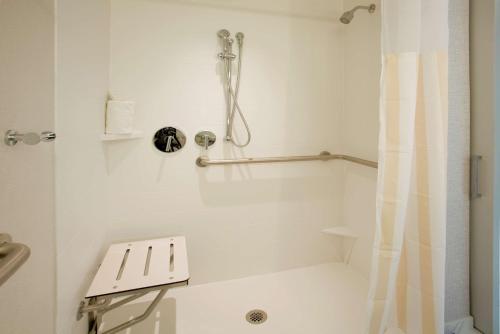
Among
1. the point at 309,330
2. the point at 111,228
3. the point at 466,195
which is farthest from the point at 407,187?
the point at 111,228

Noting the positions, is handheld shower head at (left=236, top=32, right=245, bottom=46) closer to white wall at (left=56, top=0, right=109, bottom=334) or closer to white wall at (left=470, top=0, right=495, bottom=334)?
white wall at (left=56, top=0, right=109, bottom=334)

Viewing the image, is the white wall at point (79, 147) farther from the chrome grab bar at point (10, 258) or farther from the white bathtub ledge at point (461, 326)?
the white bathtub ledge at point (461, 326)

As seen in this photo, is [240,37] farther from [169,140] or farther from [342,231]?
[342,231]

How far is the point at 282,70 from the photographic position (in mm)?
1681

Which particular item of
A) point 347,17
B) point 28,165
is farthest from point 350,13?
point 28,165

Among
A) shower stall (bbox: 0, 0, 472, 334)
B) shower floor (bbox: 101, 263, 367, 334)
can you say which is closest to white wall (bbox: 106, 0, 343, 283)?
shower stall (bbox: 0, 0, 472, 334)

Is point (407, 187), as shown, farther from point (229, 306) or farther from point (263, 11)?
point (263, 11)

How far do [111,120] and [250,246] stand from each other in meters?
1.16

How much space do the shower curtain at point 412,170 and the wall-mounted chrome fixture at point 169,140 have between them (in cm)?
110

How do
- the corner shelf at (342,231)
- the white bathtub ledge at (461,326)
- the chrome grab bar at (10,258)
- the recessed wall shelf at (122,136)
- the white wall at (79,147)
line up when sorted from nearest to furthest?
1. the chrome grab bar at (10,258)
2. the white wall at (79,147)
3. the white bathtub ledge at (461,326)
4. the recessed wall shelf at (122,136)
5. the corner shelf at (342,231)

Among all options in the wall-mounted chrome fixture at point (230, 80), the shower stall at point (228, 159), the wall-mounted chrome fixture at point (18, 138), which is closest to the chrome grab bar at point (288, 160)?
the shower stall at point (228, 159)

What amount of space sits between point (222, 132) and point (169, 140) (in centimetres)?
33

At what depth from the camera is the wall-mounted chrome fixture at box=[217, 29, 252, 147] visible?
153 centimetres

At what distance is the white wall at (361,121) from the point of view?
1.54 m
